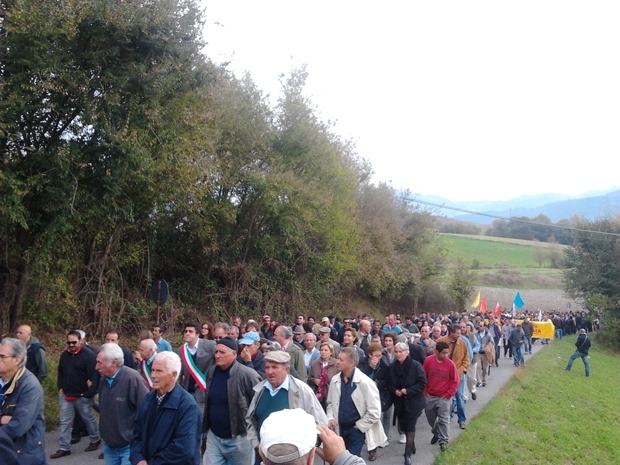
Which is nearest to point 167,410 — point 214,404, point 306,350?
point 214,404

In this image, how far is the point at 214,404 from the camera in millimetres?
5852

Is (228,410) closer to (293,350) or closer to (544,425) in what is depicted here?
(293,350)

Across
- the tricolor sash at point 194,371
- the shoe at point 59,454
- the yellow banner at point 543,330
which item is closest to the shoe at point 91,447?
the shoe at point 59,454

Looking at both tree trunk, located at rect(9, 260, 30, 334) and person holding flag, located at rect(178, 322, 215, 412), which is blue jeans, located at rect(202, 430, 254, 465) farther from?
tree trunk, located at rect(9, 260, 30, 334)

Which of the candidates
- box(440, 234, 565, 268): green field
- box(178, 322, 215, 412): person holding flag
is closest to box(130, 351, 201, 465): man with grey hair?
box(178, 322, 215, 412): person holding flag

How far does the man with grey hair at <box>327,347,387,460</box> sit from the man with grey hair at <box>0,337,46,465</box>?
3187mm

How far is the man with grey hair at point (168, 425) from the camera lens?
450 centimetres

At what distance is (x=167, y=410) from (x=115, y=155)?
8.29 meters

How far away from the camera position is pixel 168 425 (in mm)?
4559

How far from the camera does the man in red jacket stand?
9156 mm

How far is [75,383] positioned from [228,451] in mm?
3614

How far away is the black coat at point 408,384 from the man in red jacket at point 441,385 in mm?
480

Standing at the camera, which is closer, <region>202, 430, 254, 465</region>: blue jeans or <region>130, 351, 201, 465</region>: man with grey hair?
<region>130, 351, 201, 465</region>: man with grey hair

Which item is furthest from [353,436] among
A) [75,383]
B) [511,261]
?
[511,261]
